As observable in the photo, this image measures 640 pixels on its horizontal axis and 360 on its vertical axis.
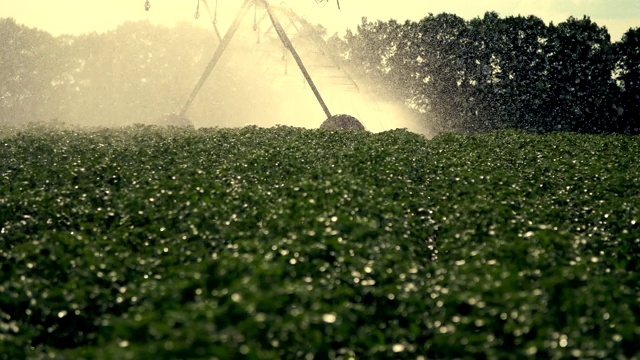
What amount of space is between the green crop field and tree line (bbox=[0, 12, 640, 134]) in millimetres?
27850

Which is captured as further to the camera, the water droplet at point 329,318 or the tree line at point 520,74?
the tree line at point 520,74

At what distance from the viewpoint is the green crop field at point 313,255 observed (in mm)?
8508

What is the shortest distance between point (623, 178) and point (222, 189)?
9.45 m

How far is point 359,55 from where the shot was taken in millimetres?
62500

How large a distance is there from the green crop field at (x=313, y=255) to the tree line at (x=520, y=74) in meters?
27.5

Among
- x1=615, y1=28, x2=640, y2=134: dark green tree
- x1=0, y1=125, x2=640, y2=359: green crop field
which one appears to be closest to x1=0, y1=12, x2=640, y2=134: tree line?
x1=615, y1=28, x2=640, y2=134: dark green tree

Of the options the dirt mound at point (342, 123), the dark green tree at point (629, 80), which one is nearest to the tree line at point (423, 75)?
the dark green tree at point (629, 80)

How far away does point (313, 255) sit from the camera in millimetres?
11492

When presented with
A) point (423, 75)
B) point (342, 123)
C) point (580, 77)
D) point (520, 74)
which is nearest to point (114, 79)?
point (423, 75)

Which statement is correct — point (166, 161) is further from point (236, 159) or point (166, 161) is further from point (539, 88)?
point (539, 88)

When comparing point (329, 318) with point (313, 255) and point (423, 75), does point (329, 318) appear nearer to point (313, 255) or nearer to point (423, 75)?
point (313, 255)

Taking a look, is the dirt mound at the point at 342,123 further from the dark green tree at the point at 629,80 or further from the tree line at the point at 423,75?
the dark green tree at the point at 629,80

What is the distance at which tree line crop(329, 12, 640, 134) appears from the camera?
50.1 meters

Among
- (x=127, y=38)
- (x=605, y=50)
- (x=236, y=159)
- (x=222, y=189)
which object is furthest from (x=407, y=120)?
(x=222, y=189)
